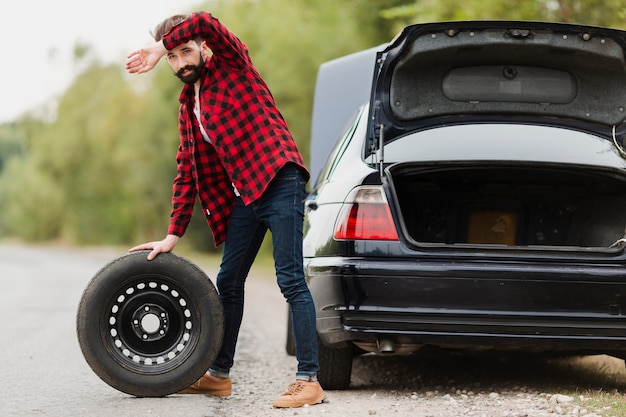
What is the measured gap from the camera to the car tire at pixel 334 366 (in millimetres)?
5371

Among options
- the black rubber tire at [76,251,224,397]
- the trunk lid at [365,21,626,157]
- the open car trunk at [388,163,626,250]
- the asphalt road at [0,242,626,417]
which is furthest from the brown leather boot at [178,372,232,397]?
the open car trunk at [388,163,626,250]

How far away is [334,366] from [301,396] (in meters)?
0.58

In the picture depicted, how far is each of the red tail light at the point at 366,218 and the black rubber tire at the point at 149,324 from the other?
2.38 feet

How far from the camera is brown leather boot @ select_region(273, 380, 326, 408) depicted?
485cm

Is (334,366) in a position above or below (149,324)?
below

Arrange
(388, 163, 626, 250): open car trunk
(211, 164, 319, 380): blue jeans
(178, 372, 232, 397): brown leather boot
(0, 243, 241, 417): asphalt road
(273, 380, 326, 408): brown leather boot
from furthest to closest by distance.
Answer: (388, 163, 626, 250): open car trunk, (178, 372, 232, 397): brown leather boot, (211, 164, 319, 380): blue jeans, (273, 380, 326, 408): brown leather boot, (0, 243, 241, 417): asphalt road

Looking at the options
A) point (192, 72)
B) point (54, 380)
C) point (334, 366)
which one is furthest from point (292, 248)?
point (54, 380)

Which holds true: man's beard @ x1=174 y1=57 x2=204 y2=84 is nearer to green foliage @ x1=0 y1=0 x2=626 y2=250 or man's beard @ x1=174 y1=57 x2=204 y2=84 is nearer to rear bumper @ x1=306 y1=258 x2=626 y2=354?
rear bumper @ x1=306 y1=258 x2=626 y2=354

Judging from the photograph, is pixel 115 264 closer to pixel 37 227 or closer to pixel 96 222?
pixel 96 222

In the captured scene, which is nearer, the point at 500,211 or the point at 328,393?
the point at 328,393

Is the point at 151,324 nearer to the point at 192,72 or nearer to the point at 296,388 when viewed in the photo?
the point at 296,388

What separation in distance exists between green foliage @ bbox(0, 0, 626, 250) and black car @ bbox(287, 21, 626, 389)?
171 inches

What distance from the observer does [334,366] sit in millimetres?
5414

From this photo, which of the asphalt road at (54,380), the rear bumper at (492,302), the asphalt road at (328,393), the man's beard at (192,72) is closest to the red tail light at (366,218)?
the rear bumper at (492,302)
